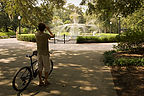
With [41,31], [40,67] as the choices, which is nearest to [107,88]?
[40,67]

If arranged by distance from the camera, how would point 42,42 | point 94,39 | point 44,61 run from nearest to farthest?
point 42,42 < point 44,61 < point 94,39

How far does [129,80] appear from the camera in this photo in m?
4.89

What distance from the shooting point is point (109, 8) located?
30.0 feet

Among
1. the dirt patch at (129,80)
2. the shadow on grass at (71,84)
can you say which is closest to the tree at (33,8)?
the shadow on grass at (71,84)

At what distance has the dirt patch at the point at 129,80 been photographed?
4044 millimetres

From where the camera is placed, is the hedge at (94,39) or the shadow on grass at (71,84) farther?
the hedge at (94,39)

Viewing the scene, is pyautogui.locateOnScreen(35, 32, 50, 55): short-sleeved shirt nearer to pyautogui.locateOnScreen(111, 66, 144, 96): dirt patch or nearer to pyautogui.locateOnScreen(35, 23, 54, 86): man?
pyautogui.locateOnScreen(35, 23, 54, 86): man

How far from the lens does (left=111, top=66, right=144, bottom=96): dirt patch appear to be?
13.3ft

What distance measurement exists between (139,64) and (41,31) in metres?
4.48

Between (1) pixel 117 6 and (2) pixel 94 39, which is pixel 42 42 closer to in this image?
(1) pixel 117 6

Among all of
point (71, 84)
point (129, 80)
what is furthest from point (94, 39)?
point (71, 84)

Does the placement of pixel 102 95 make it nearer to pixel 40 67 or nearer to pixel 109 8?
pixel 40 67

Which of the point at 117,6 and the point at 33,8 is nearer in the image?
the point at 117,6

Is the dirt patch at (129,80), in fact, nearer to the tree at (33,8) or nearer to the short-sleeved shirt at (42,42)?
the short-sleeved shirt at (42,42)
